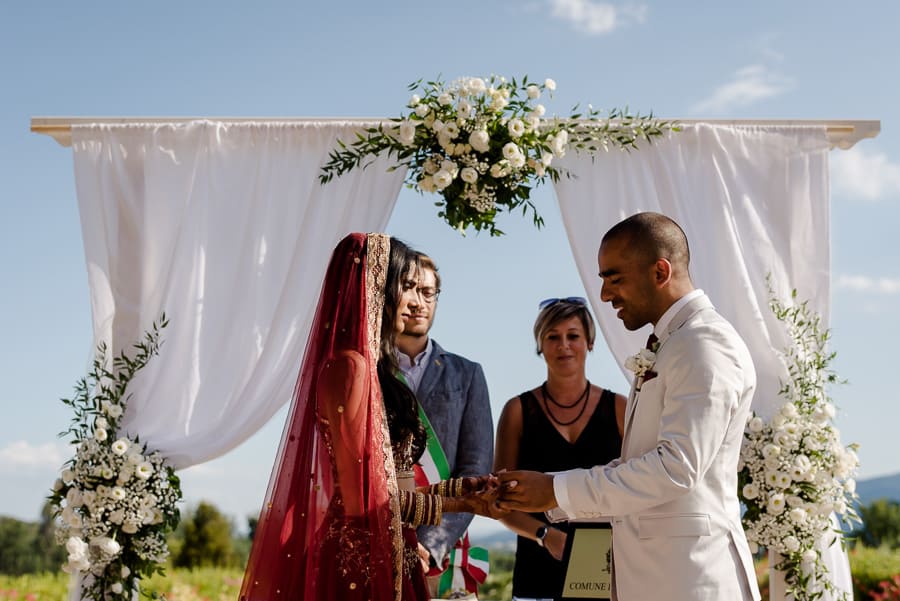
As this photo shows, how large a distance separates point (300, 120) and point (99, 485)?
218 centimetres

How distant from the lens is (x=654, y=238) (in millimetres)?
3141

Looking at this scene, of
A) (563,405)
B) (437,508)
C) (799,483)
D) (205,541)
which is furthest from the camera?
(205,541)

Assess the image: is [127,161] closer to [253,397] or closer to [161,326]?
[161,326]

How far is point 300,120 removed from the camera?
16.9 feet

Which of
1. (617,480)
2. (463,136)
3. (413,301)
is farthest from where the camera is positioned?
(463,136)

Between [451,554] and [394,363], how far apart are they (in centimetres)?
144

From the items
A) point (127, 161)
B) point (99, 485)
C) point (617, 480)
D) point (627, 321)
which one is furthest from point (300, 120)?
point (617, 480)

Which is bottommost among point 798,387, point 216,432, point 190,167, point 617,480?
point 617,480

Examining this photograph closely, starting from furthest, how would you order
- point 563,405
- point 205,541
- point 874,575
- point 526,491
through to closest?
point 205,541
point 874,575
point 563,405
point 526,491

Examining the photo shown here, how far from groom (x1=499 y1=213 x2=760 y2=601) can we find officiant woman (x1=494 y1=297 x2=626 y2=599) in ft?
4.26

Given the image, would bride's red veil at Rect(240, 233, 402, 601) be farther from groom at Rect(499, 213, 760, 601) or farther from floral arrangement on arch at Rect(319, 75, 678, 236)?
floral arrangement on arch at Rect(319, 75, 678, 236)

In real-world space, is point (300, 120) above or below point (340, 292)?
above

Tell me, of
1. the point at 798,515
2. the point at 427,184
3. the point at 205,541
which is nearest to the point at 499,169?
the point at 427,184

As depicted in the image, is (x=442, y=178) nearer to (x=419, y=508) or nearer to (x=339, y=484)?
(x=419, y=508)
